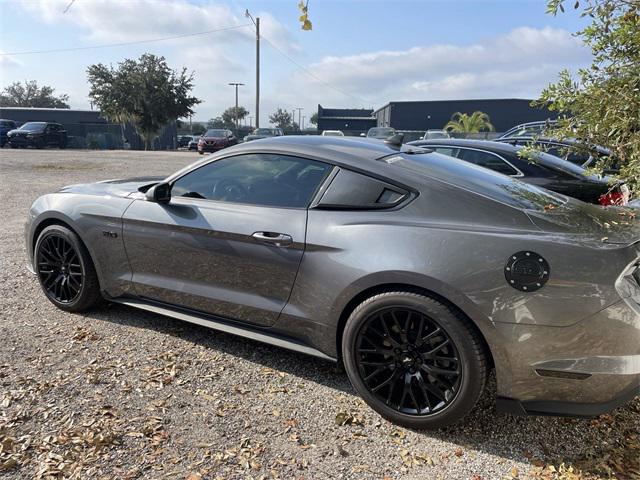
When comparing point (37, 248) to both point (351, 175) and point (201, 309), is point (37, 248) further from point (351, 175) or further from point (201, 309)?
point (351, 175)

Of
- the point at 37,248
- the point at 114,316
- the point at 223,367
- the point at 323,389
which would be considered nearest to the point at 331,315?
the point at 323,389

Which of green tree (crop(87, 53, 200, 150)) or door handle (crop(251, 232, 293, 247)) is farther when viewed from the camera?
green tree (crop(87, 53, 200, 150))

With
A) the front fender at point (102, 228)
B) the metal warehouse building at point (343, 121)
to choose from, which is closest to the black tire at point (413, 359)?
the front fender at point (102, 228)

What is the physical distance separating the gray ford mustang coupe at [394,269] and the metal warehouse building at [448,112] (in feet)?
177

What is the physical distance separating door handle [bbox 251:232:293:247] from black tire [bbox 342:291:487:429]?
0.58m

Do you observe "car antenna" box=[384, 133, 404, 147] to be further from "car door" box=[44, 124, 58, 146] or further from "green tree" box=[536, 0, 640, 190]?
"car door" box=[44, 124, 58, 146]

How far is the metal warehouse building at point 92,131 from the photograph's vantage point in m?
35.7

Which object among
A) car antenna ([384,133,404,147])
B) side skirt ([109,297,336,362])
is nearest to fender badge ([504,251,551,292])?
side skirt ([109,297,336,362])

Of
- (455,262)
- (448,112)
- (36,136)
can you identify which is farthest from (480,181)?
(448,112)

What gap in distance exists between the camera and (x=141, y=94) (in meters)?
37.3

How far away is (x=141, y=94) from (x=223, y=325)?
126ft

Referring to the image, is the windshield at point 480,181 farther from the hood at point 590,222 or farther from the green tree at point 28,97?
the green tree at point 28,97

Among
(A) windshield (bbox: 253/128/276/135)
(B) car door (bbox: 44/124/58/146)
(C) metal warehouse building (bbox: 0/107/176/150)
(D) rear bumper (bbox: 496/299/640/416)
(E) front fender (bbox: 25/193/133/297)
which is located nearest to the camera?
(D) rear bumper (bbox: 496/299/640/416)

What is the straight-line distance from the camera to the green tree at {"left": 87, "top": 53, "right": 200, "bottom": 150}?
37375mm
